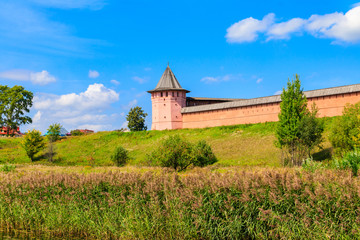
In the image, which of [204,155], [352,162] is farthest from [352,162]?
[204,155]

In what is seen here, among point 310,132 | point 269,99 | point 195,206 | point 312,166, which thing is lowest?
point 195,206

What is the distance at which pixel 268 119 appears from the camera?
126ft

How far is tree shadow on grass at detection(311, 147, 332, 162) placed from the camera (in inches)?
955

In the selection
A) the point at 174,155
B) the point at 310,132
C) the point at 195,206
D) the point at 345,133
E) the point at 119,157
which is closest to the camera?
the point at 195,206

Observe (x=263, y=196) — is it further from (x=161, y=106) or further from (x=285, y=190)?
(x=161, y=106)

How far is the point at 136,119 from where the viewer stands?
55.8m

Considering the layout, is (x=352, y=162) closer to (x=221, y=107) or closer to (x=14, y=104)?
(x=221, y=107)

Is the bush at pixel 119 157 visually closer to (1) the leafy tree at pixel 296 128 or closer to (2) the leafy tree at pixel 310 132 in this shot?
(1) the leafy tree at pixel 296 128

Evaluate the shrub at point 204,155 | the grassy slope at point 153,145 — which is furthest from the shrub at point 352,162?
the shrub at point 204,155

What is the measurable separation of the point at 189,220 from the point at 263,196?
150 cm

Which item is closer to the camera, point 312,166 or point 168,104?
point 312,166

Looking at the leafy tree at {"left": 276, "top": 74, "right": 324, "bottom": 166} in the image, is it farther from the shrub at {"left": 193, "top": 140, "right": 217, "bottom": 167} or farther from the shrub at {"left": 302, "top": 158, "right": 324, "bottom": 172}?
the shrub at {"left": 302, "top": 158, "right": 324, "bottom": 172}

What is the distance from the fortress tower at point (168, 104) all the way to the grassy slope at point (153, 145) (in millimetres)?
2056

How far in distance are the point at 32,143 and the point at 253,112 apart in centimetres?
2578
